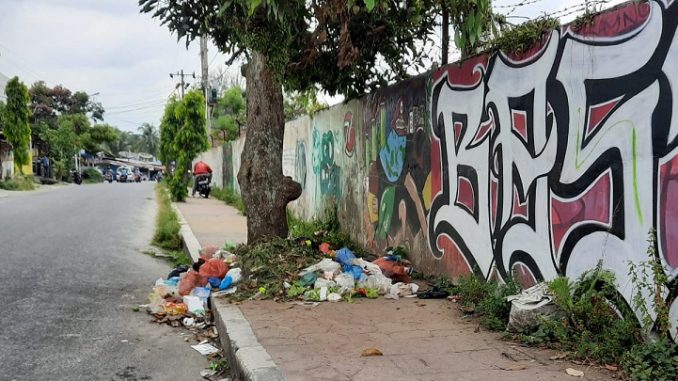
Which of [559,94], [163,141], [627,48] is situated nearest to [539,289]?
[559,94]

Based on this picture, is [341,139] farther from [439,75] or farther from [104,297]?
[104,297]

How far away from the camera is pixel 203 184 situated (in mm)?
22922

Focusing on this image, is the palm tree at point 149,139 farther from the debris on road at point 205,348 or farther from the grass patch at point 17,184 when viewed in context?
the debris on road at point 205,348

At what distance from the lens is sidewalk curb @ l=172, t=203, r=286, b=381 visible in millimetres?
3514

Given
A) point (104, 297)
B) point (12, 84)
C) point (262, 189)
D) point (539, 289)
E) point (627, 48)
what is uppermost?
point (12, 84)

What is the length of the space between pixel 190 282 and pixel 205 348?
60.3 inches

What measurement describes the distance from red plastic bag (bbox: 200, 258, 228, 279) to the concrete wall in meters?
2.18

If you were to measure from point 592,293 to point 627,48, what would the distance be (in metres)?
1.64

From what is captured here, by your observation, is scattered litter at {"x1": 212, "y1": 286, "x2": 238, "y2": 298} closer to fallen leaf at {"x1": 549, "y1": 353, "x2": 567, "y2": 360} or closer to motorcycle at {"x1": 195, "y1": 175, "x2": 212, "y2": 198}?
fallen leaf at {"x1": 549, "y1": 353, "x2": 567, "y2": 360}

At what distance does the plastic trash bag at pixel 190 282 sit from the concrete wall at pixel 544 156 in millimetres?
2427

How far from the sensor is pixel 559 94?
425cm

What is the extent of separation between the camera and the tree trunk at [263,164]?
665 cm

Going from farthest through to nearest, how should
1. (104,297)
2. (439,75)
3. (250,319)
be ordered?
(104,297) → (439,75) → (250,319)

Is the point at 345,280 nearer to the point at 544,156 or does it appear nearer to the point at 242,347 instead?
the point at 242,347
